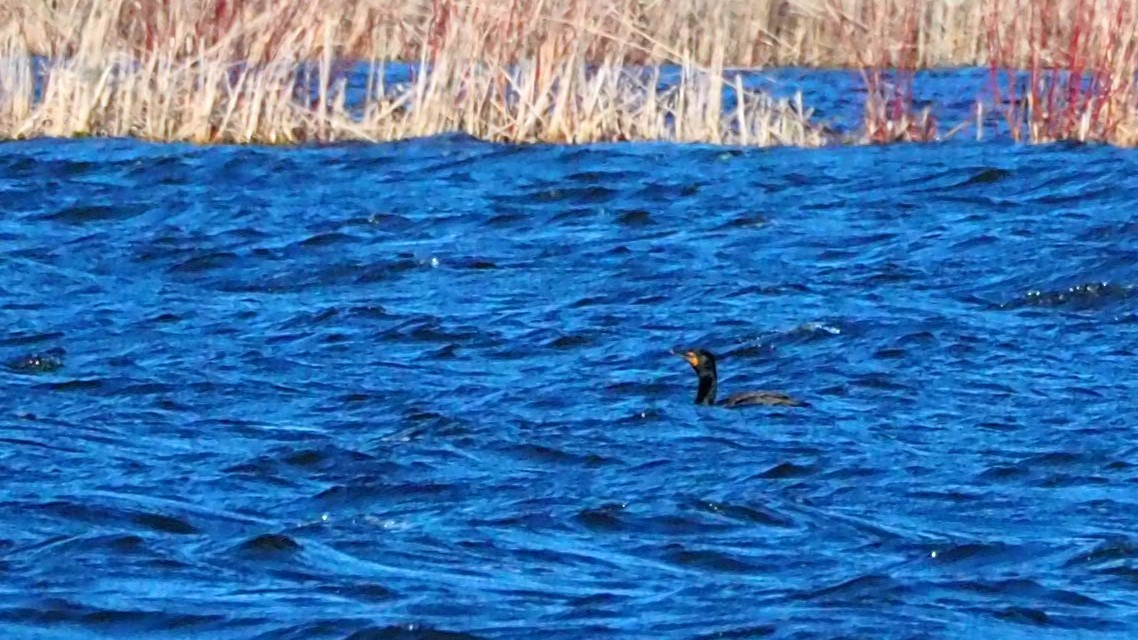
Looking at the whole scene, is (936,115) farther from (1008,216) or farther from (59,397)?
(59,397)

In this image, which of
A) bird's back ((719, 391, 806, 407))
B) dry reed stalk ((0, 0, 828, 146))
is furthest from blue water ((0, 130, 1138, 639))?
dry reed stalk ((0, 0, 828, 146))

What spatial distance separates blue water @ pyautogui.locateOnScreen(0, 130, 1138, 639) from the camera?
548 centimetres

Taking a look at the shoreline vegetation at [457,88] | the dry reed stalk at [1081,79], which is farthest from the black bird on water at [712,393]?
the shoreline vegetation at [457,88]

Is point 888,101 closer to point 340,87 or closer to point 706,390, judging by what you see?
point 340,87

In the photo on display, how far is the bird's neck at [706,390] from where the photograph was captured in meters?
8.07

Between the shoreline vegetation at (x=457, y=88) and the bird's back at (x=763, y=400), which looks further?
the shoreline vegetation at (x=457, y=88)

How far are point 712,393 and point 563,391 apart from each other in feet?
1.70

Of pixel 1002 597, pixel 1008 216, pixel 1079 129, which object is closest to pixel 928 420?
pixel 1002 597

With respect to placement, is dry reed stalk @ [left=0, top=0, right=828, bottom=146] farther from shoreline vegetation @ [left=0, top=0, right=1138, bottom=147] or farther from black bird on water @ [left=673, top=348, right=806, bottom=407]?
black bird on water @ [left=673, top=348, right=806, bottom=407]

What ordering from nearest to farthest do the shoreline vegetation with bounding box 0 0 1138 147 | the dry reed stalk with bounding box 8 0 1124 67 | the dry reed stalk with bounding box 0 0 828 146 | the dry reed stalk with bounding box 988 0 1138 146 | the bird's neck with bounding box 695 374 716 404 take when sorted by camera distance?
the bird's neck with bounding box 695 374 716 404, the dry reed stalk with bounding box 988 0 1138 146, the shoreline vegetation with bounding box 0 0 1138 147, the dry reed stalk with bounding box 0 0 828 146, the dry reed stalk with bounding box 8 0 1124 67

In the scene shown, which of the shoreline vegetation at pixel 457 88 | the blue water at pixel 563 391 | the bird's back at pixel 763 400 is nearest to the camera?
the blue water at pixel 563 391

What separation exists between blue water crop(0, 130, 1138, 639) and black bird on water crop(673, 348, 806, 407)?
0.09 m

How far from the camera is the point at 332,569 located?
18.5 ft

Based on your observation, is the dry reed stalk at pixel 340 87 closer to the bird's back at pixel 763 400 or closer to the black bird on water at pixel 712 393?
the black bird on water at pixel 712 393
